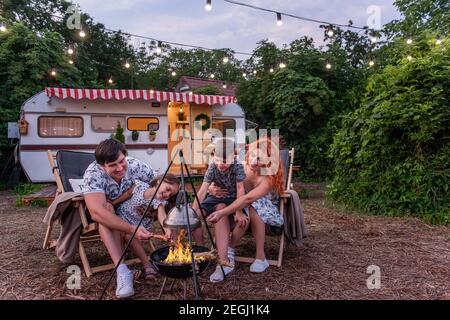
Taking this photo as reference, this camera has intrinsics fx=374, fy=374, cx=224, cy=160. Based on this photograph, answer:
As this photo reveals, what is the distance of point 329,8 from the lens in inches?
373

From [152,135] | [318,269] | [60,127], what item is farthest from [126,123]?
[318,269]

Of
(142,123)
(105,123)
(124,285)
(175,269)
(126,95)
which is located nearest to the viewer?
(175,269)

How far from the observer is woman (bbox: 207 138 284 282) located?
2.78m

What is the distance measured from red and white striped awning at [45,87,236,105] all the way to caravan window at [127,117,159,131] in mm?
495

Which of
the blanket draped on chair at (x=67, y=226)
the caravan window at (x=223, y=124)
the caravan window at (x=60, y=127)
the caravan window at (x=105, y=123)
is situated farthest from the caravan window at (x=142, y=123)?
the blanket draped on chair at (x=67, y=226)

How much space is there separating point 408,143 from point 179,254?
164 inches

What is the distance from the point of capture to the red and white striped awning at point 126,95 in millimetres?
7492

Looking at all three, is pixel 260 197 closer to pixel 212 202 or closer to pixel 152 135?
pixel 212 202

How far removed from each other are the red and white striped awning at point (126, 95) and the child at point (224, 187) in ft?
17.9

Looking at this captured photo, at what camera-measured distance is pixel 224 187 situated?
3045 millimetres

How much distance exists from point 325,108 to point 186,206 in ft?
26.7

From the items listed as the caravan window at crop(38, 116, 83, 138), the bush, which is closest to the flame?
the bush

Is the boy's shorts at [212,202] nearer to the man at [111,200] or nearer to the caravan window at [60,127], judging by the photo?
the man at [111,200]

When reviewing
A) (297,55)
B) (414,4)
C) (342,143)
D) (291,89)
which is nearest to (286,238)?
(342,143)
